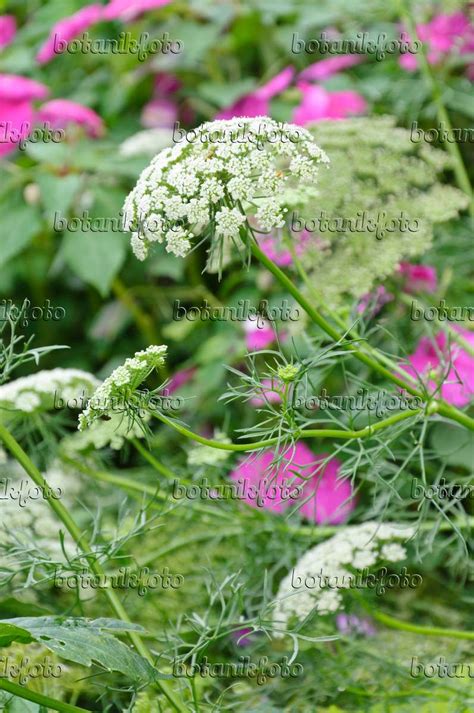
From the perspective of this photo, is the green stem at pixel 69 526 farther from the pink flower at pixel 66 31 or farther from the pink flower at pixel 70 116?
the pink flower at pixel 66 31

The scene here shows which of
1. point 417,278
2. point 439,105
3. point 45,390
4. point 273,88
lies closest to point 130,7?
point 273,88

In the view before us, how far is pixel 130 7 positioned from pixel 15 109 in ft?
1.20

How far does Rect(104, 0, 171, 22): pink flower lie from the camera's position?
2297 millimetres

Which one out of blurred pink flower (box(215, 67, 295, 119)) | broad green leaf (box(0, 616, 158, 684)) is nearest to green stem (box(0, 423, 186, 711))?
broad green leaf (box(0, 616, 158, 684))

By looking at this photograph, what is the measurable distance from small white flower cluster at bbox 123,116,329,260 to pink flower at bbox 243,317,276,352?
85 centimetres

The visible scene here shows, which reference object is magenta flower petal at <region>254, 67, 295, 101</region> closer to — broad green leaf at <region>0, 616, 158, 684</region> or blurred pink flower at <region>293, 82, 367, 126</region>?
blurred pink flower at <region>293, 82, 367, 126</region>

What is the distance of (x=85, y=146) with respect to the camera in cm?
224

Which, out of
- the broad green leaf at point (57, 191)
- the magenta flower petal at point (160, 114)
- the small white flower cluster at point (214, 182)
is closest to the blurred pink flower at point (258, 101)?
the magenta flower petal at point (160, 114)

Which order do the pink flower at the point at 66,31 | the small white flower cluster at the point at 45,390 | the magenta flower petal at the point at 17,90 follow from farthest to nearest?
1. the pink flower at the point at 66,31
2. the magenta flower petal at the point at 17,90
3. the small white flower cluster at the point at 45,390

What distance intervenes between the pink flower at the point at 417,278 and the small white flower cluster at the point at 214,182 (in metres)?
0.77

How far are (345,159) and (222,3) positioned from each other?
1024 mm

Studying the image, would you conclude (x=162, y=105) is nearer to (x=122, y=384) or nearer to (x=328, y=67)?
(x=328, y=67)

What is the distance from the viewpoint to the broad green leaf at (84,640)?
892mm

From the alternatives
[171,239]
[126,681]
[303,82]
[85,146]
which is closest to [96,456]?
[126,681]
